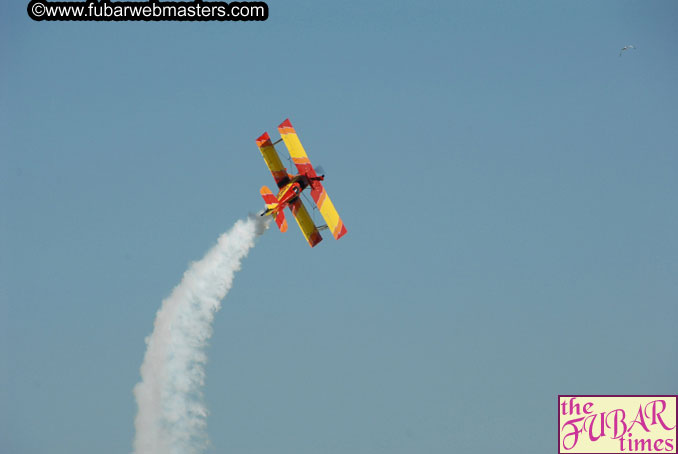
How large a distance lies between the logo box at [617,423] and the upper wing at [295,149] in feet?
58.5

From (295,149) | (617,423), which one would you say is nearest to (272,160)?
(295,149)

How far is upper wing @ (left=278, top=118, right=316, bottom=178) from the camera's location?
265 feet

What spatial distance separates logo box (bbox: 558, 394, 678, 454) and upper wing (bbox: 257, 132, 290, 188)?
18.4 meters

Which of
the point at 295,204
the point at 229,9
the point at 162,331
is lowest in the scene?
the point at 162,331

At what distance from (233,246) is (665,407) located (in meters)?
24.0

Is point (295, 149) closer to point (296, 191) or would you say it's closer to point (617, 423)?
point (296, 191)

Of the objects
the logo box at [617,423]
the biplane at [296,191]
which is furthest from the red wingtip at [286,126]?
the logo box at [617,423]

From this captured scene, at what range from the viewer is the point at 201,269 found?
275 feet

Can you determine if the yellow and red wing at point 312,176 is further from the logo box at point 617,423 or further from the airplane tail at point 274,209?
the logo box at point 617,423

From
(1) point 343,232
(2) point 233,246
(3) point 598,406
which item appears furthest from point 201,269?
(3) point 598,406

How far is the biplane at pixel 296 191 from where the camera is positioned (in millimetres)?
79688

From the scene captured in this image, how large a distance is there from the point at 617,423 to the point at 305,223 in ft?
62.9

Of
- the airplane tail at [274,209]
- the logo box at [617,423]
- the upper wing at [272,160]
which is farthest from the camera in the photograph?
the upper wing at [272,160]

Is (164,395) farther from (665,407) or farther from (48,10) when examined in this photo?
(665,407)
